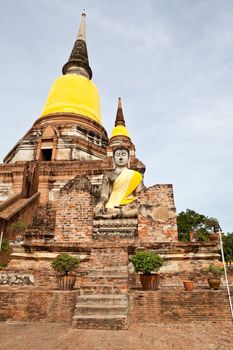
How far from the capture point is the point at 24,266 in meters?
7.27

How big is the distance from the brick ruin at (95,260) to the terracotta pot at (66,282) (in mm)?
193

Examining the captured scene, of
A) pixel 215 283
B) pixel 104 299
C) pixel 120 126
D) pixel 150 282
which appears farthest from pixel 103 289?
pixel 120 126

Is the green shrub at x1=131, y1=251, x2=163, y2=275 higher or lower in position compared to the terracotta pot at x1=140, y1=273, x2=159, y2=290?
higher

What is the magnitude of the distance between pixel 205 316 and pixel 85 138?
54.9 ft

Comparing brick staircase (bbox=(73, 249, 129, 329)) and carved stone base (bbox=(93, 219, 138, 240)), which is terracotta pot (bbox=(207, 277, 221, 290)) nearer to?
brick staircase (bbox=(73, 249, 129, 329))

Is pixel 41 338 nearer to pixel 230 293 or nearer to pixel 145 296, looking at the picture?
pixel 145 296

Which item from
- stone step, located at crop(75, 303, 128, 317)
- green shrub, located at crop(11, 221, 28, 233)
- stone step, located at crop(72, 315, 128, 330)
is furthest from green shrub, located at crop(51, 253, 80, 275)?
green shrub, located at crop(11, 221, 28, 233)

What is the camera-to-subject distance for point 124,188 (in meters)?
10.3

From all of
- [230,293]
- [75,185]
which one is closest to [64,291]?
[230,293]

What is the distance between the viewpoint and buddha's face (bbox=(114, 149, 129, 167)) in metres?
11.0

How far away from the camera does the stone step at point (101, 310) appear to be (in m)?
4.71

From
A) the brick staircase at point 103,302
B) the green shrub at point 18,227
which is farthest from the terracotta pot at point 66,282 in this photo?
the green shrub at point 18,227

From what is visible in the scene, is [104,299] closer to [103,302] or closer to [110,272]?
[103,302]

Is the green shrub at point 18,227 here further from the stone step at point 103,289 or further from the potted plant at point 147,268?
the potted plant at point 147,268
